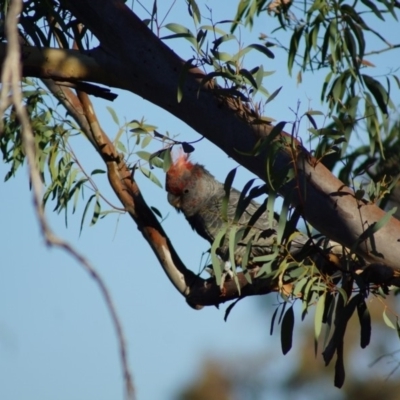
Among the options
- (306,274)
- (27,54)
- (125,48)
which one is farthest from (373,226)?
(27,54)

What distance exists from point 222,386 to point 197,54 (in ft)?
21.8

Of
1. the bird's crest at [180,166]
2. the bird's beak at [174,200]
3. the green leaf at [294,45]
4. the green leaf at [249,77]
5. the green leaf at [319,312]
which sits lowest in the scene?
the green leaf at [319,312]

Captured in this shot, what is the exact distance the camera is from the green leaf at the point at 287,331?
2549 millimetres

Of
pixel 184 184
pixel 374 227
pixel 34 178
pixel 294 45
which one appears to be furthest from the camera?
pixel 184 184

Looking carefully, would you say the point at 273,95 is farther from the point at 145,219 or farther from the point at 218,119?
the point at 145,219

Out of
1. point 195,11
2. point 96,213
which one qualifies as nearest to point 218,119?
point 195,11

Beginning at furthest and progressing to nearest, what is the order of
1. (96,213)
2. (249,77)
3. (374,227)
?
(96,213) → (249,77) → (374,227)

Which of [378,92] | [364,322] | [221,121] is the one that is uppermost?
[221,121]

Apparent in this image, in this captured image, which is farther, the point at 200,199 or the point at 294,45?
the point at 200,199

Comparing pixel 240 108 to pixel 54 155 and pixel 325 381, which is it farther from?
pixel 325 381

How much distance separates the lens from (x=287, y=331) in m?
2.56

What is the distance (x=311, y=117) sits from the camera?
2.51 metres

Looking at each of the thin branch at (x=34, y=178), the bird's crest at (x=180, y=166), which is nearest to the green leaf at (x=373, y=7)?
the bird's crest at (x=180, y=166)

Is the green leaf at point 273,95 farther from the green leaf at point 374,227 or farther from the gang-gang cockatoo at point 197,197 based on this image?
the gang-gang cockatoo at point 197,197
